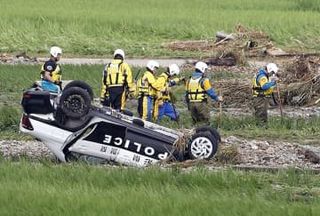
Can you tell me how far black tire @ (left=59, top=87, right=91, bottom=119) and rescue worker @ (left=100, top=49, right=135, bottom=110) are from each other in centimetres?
516

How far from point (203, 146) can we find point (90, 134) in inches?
68.0

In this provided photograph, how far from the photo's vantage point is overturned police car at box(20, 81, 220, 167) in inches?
599

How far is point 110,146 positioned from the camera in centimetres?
1529

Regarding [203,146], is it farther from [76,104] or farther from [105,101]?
[105,101]

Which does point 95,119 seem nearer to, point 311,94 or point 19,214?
point 19,214

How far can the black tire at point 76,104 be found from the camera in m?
15.2

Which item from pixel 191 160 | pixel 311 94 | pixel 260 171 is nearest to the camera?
pixel 260 171

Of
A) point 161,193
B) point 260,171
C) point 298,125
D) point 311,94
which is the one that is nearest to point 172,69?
point 298,125

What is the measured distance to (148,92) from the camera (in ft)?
68.0

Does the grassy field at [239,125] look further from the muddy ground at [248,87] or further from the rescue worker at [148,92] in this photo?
the muddy ground at [248,87]

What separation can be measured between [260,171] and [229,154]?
4.99 ft

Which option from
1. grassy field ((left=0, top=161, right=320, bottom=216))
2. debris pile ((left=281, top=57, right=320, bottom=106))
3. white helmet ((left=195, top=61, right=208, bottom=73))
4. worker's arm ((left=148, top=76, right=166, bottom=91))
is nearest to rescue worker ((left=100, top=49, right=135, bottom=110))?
worker's arm ((left=148, top=76, right=166, bottom=91))

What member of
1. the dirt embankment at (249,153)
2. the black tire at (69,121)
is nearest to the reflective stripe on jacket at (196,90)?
the dirt embankment at (249,153)

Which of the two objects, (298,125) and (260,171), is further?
(298,125)
